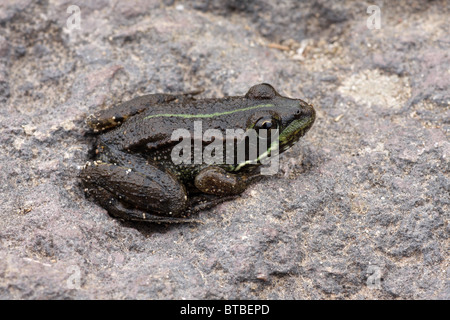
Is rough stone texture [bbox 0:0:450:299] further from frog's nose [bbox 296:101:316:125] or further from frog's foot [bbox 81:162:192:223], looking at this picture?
frog's nose [bbox 296:101:316:125]

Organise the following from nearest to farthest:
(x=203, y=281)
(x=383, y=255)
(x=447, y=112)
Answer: (x=203, y=281), (x=383, y=255), (x=447, y=112)

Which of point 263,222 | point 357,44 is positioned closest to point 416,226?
point 263,222

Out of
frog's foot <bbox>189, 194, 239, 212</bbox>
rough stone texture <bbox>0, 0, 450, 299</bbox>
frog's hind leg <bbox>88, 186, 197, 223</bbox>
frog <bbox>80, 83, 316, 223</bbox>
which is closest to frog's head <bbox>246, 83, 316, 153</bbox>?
frog <bbox>80, 83, 316, 223</bbox>

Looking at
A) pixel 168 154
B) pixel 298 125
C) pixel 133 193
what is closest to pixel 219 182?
pixel 168 154

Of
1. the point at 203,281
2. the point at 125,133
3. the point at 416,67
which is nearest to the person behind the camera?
the point at 203,281

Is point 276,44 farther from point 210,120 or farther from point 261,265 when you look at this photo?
point 261,265

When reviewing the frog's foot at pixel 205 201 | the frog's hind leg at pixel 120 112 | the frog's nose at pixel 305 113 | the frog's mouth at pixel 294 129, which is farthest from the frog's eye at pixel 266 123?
the frog's hind leg at pixel 120 112

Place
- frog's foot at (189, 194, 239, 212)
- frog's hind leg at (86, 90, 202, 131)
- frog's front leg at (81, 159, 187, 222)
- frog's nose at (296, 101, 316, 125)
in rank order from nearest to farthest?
frog's front leg at (81, 159, 187, 222) → frog's foot at (189, 194, 239, 212) → frog's nose at (296, 101, 316, 125) → frog's hind leg at (86, 90, 202, 131)
